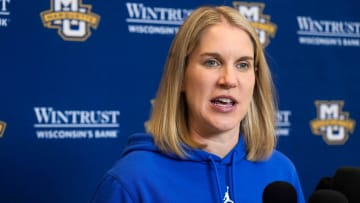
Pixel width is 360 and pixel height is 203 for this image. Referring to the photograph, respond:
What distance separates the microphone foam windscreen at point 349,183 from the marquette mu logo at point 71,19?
0.90m

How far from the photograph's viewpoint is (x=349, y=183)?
0.99 metres

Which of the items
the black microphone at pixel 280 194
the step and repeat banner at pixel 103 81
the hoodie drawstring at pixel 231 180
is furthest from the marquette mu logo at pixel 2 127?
the black microphone at pixel 280 194

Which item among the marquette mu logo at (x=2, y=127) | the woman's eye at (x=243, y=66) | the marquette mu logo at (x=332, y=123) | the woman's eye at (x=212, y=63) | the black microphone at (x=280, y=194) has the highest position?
the woman's eye at (x=212, y=63)

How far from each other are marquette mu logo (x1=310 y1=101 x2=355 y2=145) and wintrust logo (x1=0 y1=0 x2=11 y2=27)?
105 centimetres

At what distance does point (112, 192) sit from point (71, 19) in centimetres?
73

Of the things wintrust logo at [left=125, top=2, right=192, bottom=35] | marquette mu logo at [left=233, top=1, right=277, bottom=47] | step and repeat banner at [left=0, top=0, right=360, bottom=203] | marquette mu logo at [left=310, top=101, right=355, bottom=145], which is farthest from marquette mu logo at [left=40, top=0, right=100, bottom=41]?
marquette mu logo at [left=310, top=101, right=355, bottom=145]

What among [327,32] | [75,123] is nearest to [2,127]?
[75,123]

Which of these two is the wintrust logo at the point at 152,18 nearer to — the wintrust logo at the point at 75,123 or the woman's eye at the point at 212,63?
the wintrust logo at the point at 75,123

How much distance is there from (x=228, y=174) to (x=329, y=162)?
96 centimetres

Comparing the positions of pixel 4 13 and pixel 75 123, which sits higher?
pixel 4 13

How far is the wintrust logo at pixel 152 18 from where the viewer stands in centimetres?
172

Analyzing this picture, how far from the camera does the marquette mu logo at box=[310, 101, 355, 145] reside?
6.53 feet

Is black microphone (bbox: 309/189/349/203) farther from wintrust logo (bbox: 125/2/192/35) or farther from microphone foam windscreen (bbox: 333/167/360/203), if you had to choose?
wintrust logo (bbox: 125/2/192/35)

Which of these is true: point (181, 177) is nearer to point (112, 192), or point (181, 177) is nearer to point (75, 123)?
point (112, 192)
